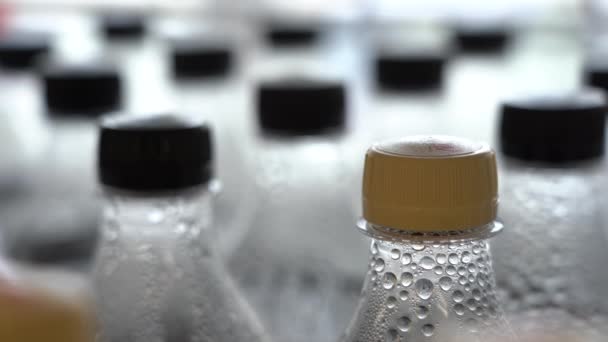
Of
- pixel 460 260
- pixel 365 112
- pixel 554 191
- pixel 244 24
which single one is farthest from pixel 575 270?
pixel 244 24

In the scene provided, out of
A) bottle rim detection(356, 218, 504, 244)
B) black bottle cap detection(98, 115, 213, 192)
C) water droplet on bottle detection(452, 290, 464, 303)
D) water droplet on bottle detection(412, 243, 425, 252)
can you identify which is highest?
black bottle cap detection(98, 115, 213, 192)

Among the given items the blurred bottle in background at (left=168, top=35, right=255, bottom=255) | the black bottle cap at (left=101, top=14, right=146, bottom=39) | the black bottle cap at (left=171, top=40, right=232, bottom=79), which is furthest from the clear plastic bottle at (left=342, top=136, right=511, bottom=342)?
the black bottle cap at (left=101, top=14, right=146, bottom=39)

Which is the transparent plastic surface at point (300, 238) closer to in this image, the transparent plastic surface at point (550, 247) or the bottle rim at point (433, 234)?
the transparent plastic surface at point (550, 247)

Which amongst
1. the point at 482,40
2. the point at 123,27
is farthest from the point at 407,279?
the point at 123,27

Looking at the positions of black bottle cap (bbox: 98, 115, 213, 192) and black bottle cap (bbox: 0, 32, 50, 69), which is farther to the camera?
black bottle cap (bbox: 0, 32, 50, 69)

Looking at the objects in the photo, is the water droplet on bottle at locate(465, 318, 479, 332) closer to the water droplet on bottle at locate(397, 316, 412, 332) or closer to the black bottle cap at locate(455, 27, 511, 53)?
the water droplet on bottle at locate(397, 316, 412, 332)

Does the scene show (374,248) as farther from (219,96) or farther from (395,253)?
(219,96)

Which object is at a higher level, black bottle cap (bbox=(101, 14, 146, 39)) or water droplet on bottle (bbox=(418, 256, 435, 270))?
black bottle cap (bbox=(101, 14, 146, 39))
